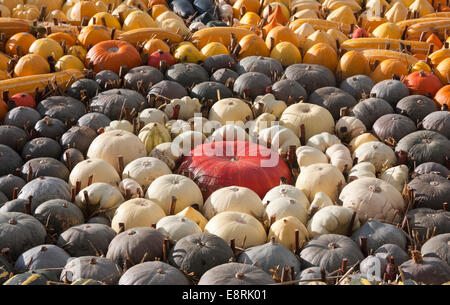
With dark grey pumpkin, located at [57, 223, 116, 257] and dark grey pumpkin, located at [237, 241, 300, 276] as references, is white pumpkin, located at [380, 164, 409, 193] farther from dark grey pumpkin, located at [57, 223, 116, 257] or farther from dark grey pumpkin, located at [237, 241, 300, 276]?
dark grey pumpkin, located at [57, 223, 116, 257]

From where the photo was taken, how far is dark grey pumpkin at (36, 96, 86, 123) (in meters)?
10.9

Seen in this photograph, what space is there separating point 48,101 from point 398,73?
5.74 metres

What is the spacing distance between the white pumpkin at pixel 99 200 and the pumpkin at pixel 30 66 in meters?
4.01

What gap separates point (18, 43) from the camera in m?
13.1

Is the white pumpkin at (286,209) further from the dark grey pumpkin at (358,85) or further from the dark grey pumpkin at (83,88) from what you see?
the dark grey pumpkin at (83,88)

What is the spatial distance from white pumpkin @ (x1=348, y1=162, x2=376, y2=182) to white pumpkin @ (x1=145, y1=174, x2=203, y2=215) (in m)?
2.00

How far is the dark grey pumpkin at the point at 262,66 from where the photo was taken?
1231cm

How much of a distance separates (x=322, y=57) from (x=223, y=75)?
1.93m

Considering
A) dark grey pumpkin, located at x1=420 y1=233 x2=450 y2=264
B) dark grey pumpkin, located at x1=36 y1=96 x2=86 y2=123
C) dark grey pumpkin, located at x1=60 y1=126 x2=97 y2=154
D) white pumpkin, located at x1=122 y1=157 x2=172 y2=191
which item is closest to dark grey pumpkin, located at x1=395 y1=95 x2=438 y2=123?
dark grey pumpkin, located at x1=420 y1=233 x2=450 y2=264

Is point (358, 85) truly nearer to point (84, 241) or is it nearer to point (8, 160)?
point (8, 160)

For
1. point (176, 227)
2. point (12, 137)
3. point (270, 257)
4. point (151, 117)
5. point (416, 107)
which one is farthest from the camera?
point (416, 107)

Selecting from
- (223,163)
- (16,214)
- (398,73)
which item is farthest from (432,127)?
(16,214)

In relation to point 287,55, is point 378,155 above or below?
below

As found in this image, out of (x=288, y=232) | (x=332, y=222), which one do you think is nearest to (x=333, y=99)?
(x=332, y=222)
